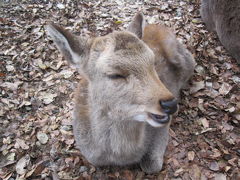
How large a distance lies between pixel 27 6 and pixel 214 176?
7.06m

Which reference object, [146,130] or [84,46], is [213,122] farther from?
[84,46]

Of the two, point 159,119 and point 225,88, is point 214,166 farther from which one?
point 159,119

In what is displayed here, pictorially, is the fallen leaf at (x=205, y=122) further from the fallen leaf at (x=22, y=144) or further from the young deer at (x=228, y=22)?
the fallen leaf at (x=22, y=144)

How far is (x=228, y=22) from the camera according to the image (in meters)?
6.95

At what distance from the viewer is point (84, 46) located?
393 cm

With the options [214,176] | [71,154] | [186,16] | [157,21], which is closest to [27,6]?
[157,21]

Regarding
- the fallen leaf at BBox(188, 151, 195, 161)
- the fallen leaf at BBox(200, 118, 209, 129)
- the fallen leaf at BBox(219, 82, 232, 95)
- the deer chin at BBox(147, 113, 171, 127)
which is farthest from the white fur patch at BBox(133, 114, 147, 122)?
the fallen leaf at BBox(219, 82, 232, 95)

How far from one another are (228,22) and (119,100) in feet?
15.1

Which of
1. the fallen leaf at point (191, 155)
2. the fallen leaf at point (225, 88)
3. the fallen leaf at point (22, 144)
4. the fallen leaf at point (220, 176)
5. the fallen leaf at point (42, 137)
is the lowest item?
the fallen leaf at point (22, 144)

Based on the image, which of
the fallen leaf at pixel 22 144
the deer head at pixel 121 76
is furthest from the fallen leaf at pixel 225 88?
the fallen leaf at pixel 22 144

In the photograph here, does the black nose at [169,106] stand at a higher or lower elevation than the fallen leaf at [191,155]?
higher

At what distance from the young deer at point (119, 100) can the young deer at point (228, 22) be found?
10.7ft

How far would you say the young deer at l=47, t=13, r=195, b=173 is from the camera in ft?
11.4

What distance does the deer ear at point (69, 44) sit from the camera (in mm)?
3723
